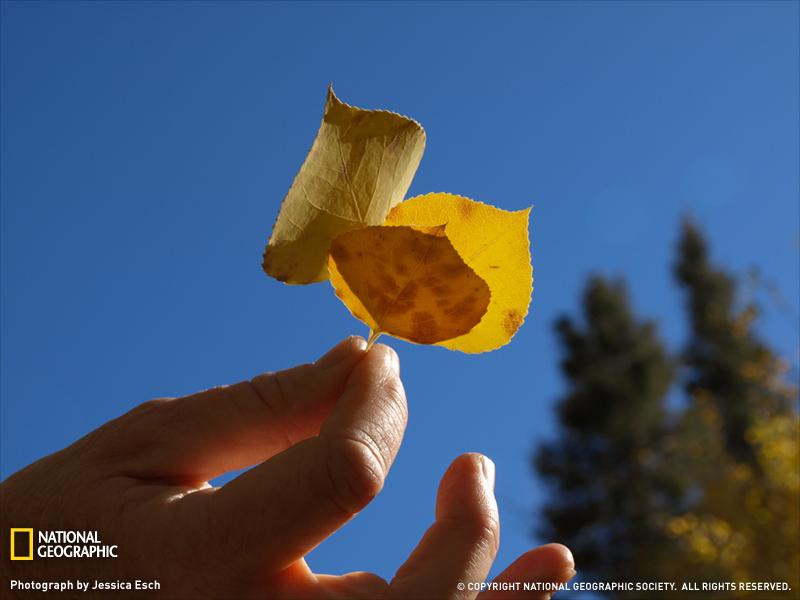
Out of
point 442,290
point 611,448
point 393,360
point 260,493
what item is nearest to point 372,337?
point 393,360

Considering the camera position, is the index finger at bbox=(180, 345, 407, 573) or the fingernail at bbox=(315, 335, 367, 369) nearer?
the index finger at bbox=(180, 345, 407, 573)

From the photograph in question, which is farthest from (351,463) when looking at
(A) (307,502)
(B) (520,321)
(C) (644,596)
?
(C) (644,596)

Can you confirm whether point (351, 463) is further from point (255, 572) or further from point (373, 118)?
point (373, 118)

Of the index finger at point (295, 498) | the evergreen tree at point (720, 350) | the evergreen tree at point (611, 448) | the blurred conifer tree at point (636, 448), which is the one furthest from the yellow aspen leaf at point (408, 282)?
the evergreen tree at point (720, 350)

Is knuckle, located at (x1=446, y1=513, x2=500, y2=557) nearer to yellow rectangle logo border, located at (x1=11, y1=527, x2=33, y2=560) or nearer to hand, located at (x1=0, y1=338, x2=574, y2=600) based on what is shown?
hand, located at (x1=0, y1=338, x2=574, y2=600)

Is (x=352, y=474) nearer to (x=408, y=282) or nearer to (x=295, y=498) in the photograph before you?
(x=295, y=498)

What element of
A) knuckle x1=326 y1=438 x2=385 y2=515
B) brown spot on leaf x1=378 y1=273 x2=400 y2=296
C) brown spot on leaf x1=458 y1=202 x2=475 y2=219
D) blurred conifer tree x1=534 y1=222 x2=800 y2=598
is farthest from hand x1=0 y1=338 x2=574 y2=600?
blurred conifer tree x1=534 y1=222 x2=800 y2=598

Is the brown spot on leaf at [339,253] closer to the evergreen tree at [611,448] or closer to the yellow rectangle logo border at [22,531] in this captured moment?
the yellow rectangle logo border at [22,531]
